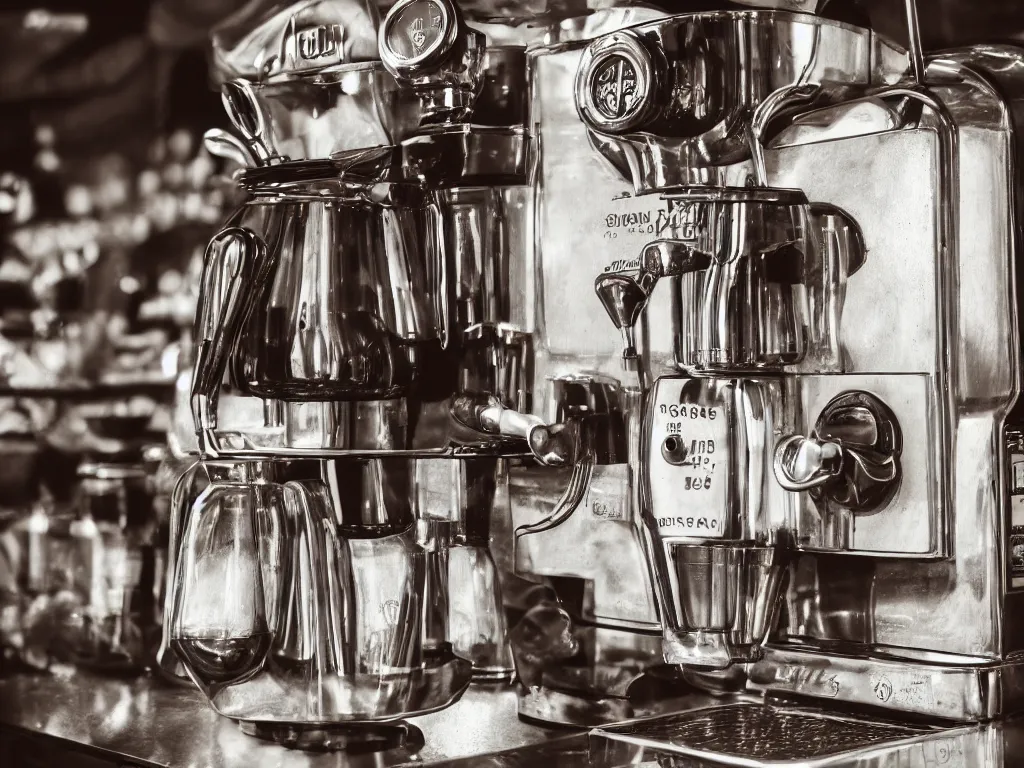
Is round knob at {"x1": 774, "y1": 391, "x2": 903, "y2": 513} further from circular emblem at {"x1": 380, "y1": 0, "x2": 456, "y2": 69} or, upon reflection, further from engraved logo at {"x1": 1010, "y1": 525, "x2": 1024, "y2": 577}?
circular emblem at {"x1": 380, "y1": 0, "x2": 456, "y2": 69}

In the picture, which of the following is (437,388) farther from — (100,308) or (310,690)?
(100,308)

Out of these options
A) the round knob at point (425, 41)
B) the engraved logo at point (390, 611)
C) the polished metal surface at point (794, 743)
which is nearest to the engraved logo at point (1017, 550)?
the polished metal surface at point (794, 743)

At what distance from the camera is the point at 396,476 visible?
1158 mm

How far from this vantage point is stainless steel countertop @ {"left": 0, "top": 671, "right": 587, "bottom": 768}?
3.30ft

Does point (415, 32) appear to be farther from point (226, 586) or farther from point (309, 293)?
point (226, 586)

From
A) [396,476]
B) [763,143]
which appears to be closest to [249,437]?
[396,476]

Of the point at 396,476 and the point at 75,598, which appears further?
the point at 75,598

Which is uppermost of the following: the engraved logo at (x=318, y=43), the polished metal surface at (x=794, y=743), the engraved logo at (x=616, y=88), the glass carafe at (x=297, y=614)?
the engraved logo at (x=318, y=43)

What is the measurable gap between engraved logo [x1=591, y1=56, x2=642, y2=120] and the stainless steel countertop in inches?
18.3

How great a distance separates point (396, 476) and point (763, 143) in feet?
1.32

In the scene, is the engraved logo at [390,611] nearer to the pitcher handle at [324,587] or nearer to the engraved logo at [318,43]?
the pitcher handle at [324,587]

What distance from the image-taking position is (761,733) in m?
0.95

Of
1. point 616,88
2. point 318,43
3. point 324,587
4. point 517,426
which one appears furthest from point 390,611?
point 318,43

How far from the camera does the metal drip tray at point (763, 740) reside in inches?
34.0
